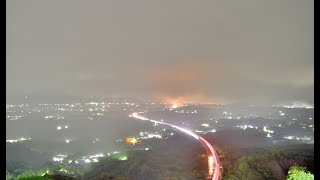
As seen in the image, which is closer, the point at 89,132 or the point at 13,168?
the point at 13,168

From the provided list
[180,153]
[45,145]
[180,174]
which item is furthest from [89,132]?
[180,174]

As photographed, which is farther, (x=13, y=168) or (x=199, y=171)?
(x=13, y=168)

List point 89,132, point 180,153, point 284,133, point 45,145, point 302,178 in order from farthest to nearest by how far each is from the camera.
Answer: point 89,132 < point 45,145 < point 284,133 < point 180,153 < point 302,178
